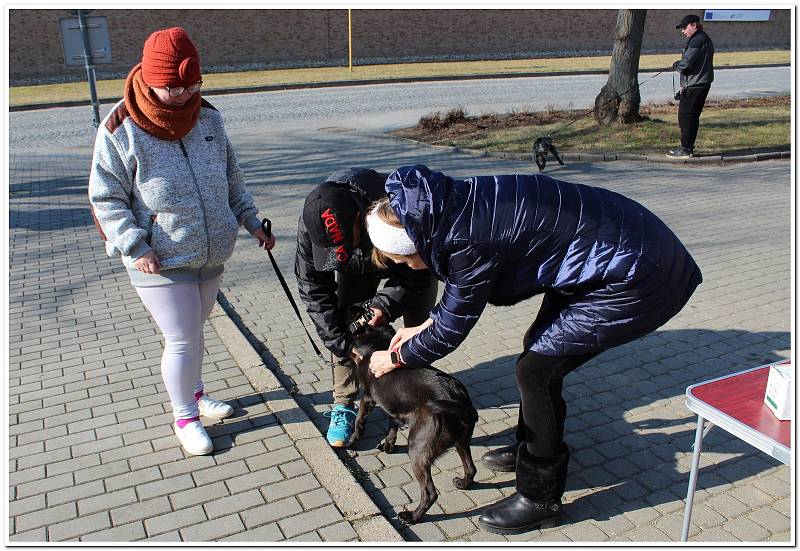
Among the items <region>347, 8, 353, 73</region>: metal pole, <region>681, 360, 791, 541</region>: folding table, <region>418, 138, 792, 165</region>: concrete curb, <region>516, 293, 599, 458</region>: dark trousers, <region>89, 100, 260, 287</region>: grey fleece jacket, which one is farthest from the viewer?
<region>347, 8, 353, 73</region>: metal pole

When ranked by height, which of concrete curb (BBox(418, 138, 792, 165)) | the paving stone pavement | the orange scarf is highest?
the orange scarf

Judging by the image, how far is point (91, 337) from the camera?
207 inches

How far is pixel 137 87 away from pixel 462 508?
8.21 ft

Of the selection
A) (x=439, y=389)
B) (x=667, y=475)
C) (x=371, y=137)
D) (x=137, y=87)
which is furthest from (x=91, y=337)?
(x=371, y=137)

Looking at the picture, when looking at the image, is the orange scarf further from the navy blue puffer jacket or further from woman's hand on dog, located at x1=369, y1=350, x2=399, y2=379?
woman's hand on dog, located at x1=369, y1=350, x2=399, y2=379

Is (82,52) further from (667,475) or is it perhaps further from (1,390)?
(667,475)

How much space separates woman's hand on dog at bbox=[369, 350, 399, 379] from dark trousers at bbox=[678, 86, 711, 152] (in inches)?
377

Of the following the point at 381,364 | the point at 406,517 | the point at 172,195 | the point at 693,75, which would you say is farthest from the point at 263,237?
the point at 693,75

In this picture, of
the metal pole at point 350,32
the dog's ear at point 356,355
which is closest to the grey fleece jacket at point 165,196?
the dog's ear at point 356,355

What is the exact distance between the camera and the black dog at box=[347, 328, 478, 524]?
124 inches

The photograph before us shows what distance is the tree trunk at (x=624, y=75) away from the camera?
12836 millimetres

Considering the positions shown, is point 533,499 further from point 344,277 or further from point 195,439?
point 195,439

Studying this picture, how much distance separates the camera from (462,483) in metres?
3.46

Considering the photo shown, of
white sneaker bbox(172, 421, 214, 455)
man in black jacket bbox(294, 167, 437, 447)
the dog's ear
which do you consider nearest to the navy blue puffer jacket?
man in black jacket bbox(294, 167, 437, 447)
